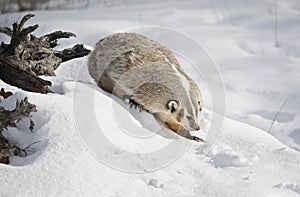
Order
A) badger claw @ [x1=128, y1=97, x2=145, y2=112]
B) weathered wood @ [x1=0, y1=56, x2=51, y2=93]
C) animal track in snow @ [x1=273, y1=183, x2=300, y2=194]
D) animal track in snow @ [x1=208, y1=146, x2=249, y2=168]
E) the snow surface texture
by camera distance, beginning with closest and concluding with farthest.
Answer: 1. the snow surface texture
2. animal track in snow @ [x1=273, y1=183, x2=300, y2=194]
3. animal track in snow @ [x1=208, y1=146, x2=249, y2=168]
4. weathered wood @ [x1=0, y1=56, x2=51, y2=93]
5. badger claw @ [x1=128, y1=97, x2=145, y2=112]

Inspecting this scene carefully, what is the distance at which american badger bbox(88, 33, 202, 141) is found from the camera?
3.29m

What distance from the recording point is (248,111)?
175 inches

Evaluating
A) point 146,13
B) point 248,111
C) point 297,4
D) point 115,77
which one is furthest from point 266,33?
point 115,77

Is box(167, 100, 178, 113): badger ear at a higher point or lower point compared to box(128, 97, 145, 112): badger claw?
higher

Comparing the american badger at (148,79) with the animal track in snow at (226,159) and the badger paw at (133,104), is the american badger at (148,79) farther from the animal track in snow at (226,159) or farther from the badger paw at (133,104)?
the animal track in snow at (226,159)

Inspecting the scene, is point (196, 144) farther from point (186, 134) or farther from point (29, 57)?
point (29, 57)

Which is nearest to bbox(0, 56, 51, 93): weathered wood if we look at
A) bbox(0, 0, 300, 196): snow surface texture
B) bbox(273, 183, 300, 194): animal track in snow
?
bbox(0, 0, 300, 196): snow surface texture

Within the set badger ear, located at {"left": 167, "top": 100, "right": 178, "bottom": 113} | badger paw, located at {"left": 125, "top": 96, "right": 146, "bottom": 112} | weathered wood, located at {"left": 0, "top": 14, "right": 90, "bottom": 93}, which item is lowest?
badger paw, located at {"left": 125, "top": 96, "right": 146, "bottom": 112}

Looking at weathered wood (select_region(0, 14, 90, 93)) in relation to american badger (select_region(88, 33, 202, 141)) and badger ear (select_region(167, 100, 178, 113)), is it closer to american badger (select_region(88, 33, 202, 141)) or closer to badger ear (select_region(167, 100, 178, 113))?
american badger (select_region(88, 33, 202, 141))

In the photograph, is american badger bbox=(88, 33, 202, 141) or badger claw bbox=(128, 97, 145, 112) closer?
american badger bbox=(88, 33, 202, 141)

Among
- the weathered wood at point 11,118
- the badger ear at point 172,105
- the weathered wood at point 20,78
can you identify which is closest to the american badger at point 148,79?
the badger ear at point 172,105

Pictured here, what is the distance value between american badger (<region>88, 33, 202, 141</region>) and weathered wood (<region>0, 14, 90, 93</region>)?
0.66 feet

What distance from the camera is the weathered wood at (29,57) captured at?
127 inches

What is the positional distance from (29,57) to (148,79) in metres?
0.77
